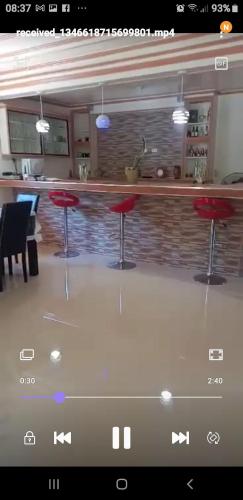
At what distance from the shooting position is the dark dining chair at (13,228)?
9.92 feet

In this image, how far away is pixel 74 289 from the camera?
3221 mm

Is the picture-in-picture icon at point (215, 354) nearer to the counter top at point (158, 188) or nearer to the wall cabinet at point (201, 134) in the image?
the counter top at point (158, 188)

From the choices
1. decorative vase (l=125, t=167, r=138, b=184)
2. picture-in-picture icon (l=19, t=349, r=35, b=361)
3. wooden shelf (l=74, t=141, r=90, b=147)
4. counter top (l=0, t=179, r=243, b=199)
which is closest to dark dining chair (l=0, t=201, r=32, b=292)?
counter top (l=0, t=179, r=243, b=199)

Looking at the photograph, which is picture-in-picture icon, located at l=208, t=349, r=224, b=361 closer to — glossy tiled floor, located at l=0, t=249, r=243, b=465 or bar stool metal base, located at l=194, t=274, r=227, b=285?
glossy tiled floor, located at l=0, t=249, r=243, b=465

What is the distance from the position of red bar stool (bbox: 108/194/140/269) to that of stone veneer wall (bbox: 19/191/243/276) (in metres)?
0.16

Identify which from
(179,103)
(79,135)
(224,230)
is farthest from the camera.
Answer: (79,135)

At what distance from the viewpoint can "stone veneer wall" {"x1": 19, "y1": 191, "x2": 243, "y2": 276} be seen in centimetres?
358

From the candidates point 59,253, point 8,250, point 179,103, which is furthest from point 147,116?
point 8,250

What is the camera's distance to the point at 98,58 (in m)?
3.59

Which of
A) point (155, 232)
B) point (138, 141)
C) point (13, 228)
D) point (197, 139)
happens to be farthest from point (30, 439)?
point (138, 141)

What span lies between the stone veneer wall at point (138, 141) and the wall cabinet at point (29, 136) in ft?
2.55
